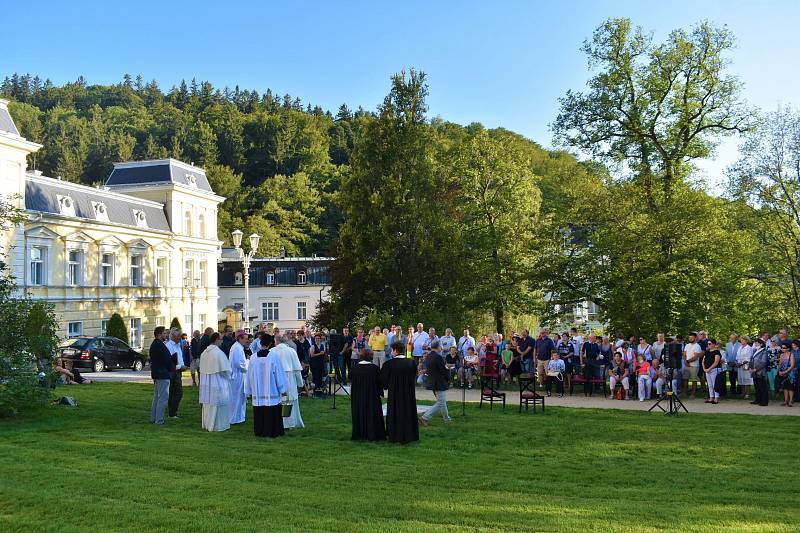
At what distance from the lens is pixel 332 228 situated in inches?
2987

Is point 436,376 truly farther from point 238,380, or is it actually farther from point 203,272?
point 203,272

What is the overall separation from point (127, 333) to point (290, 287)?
18.2 metres

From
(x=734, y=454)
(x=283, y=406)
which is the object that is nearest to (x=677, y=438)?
(x=734, y=454)

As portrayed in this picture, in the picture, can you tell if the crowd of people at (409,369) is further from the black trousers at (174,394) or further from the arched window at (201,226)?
Result: the arched window at (201,226)

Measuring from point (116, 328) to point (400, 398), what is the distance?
104 feet

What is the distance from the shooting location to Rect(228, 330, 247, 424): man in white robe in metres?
15.6

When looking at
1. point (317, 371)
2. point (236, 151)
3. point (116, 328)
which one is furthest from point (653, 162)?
point (236, 151)

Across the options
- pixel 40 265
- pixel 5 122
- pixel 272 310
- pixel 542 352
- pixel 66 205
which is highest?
pixel 5 122

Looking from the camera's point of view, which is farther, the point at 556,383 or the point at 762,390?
the point at 556,383

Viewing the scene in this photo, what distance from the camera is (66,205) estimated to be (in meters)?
39.9

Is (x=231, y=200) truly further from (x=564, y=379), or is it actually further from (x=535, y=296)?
(x=564, y=379)

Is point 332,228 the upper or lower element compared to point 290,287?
upper

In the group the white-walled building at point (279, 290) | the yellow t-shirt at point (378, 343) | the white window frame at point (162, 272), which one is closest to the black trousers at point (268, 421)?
the yellow t-shirt at point (378, 343)

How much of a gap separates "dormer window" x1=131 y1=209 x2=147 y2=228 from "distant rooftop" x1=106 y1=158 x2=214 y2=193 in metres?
4.00
